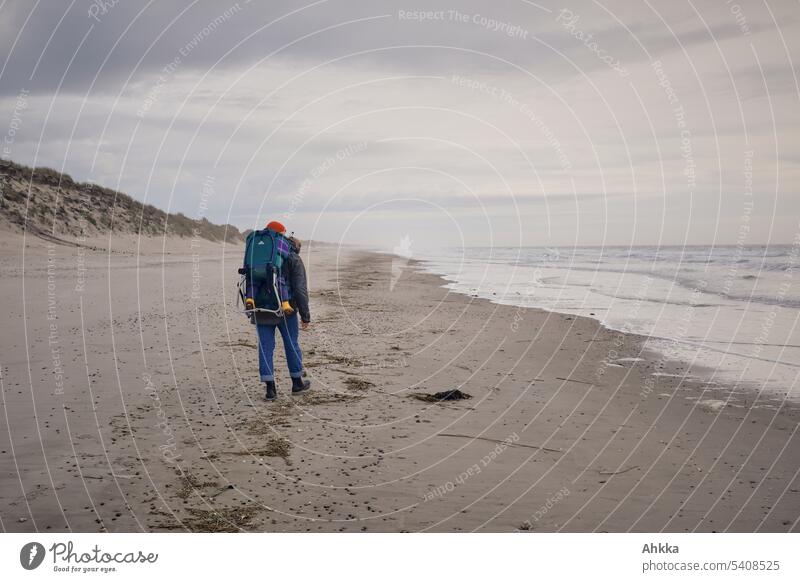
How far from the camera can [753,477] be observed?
775 cm

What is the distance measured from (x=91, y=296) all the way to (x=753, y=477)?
20.4m

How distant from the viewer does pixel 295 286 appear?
1131cm

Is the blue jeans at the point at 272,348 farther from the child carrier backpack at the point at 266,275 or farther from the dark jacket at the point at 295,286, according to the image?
the child carrier backpack at the point at 266,275

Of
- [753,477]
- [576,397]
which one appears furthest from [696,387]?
[753,477]

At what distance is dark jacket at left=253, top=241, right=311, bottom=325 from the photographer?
1120 cm

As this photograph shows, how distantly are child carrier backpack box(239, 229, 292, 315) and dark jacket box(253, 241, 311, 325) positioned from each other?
5.0 inches

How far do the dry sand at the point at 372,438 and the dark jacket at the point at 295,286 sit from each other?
4.34 feet

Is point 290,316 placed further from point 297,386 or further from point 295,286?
point 297,386

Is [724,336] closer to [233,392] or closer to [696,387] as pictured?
[696,387]

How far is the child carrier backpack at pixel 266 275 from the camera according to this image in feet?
36.2

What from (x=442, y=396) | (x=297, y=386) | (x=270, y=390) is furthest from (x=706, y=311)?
(x=270, y=390)

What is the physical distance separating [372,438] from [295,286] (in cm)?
351

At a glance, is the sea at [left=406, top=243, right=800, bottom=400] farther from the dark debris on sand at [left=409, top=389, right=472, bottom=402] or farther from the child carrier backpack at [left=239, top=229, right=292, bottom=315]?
the child carrier backpack at [left=239, top=229, right=292, bottom=315]
